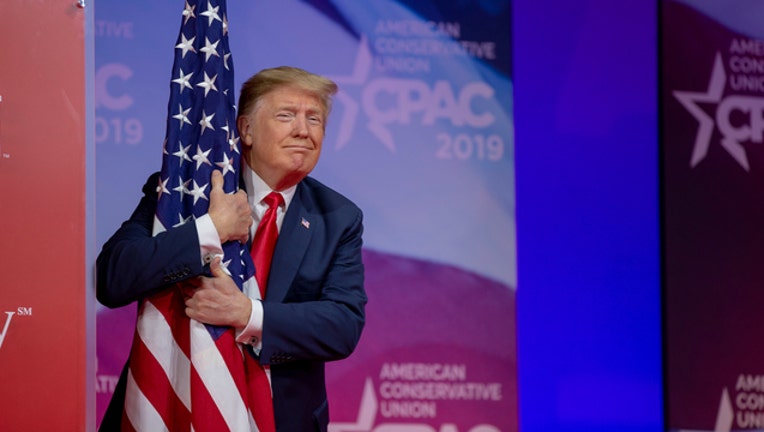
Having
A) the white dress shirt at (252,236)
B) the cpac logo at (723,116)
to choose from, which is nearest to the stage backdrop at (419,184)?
the cpac logo at (723,116)

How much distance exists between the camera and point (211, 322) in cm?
238

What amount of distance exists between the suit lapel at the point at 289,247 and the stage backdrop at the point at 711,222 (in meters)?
2.26

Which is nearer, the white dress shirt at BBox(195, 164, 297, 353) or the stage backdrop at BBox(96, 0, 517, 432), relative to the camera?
the white dress shirt at BBox(195, 164, 297, 353)

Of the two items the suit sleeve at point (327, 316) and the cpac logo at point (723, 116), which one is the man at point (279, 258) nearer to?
the suit sleeve at point (327, 316)

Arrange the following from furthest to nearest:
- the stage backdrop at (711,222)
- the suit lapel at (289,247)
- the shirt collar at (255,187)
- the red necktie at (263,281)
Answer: the stage backdrop at (711,222)
the shirt collar at (255,187)
the suit lapel at (289,247)
the red necktie at (263,281)

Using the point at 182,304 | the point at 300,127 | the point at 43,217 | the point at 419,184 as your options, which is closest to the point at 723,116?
the point at 419,184

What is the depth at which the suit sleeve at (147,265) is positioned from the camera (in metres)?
2.33

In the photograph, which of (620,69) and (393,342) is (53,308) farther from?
(620,69)

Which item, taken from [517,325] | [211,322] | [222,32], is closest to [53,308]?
[211,322]

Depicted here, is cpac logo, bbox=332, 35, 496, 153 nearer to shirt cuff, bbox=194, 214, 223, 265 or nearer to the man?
the man

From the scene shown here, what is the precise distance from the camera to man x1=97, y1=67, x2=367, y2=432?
2.37 m

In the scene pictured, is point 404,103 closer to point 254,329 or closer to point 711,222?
point 711,222

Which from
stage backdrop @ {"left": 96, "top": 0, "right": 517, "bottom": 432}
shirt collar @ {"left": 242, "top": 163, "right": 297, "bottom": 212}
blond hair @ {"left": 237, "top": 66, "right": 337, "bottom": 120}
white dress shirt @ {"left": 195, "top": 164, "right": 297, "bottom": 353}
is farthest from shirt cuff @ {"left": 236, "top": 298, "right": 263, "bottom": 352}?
stage backdrop @ {"left": 96, "top": 0, "right": 517, "bottom": 432}

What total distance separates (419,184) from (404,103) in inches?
14.8
